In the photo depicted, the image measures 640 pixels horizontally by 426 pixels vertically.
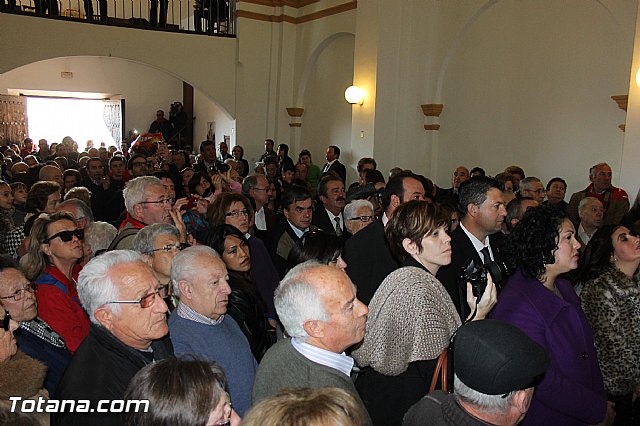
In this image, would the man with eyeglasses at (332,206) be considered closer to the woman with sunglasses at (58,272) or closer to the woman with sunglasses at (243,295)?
the woman with sunglasses at (243,295)

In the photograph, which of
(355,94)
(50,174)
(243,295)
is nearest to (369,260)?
(243,295)

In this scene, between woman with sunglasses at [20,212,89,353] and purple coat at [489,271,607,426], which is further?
woman with sunglasses at [20,212,89,353]

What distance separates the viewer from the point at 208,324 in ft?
8.14

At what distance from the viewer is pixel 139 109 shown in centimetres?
1747

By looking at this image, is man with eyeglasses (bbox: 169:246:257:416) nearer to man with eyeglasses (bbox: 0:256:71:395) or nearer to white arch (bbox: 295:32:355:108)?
man with eyeglasses (bbox: 0:256:71:395)

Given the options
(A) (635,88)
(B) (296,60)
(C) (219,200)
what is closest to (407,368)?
(C) (219,200)

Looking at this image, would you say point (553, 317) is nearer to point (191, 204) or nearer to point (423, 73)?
point (191, 204)

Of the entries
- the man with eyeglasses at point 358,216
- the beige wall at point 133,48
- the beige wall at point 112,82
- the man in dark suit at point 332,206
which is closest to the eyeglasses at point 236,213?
the man with eyeglasses at point 358,216

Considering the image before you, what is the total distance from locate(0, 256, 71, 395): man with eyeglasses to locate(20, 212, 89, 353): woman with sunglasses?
0.15 metres

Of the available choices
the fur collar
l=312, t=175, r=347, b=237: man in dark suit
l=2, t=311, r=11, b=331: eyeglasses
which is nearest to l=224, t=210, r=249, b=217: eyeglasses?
l=312, t=175, r=347, b=237: man in dark suit

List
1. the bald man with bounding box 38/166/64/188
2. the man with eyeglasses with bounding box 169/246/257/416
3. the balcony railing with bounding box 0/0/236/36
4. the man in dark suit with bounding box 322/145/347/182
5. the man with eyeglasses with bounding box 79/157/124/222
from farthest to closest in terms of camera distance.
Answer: the balcony railing with bounding box 0/0/236/36 < the man in dark suit with bounding box 322/145/347/182 < the man with eyeglasses with bounding box 79/157/124/222 < the bald man with bounding box 38/166/64/188 < the man with eyeglasses with bounding box 169/246/257/416

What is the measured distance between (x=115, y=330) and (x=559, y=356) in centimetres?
166

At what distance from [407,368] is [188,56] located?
10.6 meters

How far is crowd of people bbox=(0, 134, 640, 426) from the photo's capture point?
62.7 inches
